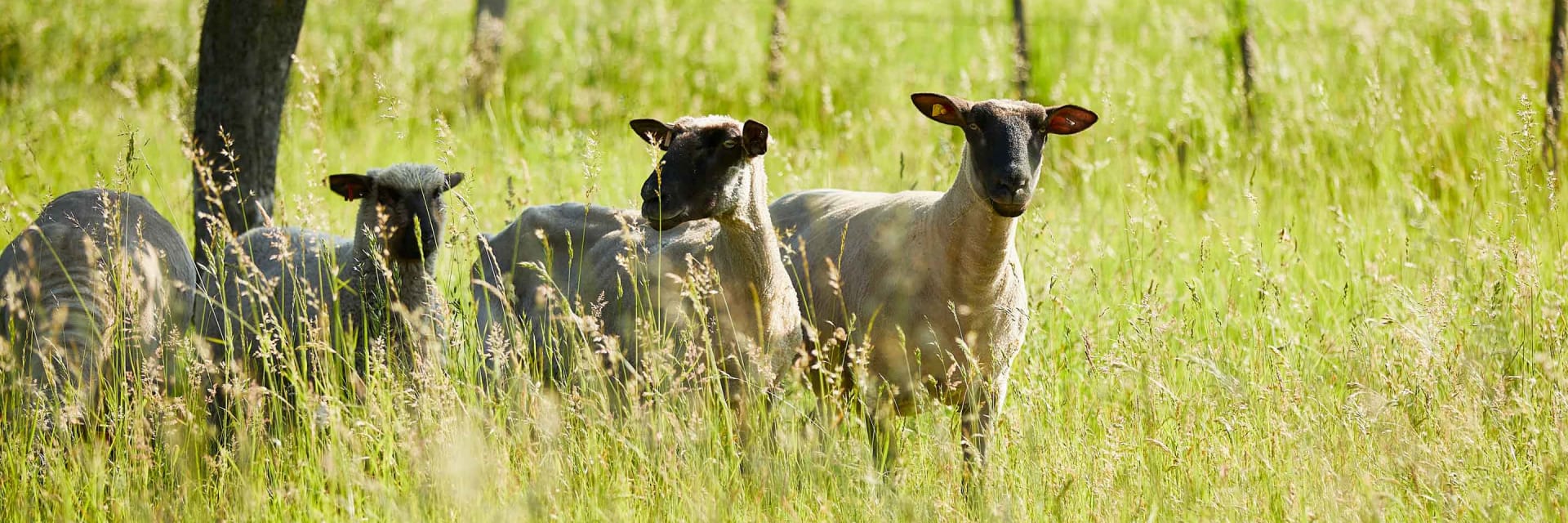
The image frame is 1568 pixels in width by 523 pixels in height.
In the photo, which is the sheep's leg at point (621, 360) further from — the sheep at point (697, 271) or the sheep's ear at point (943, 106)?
the sheep's ear at point (943, 106)

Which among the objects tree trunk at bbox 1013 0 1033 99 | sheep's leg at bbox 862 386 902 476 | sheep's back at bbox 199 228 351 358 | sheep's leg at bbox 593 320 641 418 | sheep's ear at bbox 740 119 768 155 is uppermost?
sheep's ear at bbox 740 119 768 155

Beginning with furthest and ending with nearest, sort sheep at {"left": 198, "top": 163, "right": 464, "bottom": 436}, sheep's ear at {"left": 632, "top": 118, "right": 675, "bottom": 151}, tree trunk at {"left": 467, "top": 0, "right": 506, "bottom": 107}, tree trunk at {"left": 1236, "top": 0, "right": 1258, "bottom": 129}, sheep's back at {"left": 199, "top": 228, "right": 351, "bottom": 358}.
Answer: tree trunk at {"left": 467, "top": 0, "right": 506, "bottom": 107}
tree trunk at {"left": 1236, "top": 0, "right": 1258, "bottom": 129}
sheep's back at {"left": 199, "top": 228, "right": 351, "bottom": 358}
sheep at {"left": 198, "top": 163, "right": 464, "bottom": 436}
sheep's ear at {"left": 632, "top": 118, "right": 675, "bottom": 151}

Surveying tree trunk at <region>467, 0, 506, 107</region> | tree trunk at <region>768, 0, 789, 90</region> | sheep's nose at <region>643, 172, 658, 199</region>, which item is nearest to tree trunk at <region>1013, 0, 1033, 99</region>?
tree trunk at <region>768, 0, 789, 90</region>

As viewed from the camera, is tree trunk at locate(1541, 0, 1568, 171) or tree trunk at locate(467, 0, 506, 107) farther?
tree trunk at locate(467, 0, 506, 107)

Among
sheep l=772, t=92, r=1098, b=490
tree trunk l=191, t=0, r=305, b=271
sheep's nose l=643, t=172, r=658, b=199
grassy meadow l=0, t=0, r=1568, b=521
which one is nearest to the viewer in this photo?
grassy meadow l=0, t=0, r=1568, b=521

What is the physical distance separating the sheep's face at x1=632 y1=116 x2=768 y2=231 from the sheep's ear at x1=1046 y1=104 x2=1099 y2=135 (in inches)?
38.4

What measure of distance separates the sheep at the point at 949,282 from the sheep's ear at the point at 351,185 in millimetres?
1577

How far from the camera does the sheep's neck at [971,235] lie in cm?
431

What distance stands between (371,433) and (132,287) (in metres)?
0.84

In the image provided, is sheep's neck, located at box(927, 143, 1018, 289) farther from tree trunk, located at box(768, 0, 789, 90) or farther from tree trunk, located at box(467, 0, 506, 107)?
tree trunk, located at box(467, 0, 506, 107)

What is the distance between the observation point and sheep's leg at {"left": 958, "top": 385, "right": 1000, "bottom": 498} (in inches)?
159

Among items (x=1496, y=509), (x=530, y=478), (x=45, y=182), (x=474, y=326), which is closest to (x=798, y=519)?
(x=530, y=478)

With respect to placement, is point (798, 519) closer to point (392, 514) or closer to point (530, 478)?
point (530, 478)

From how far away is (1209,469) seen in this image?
378cm
